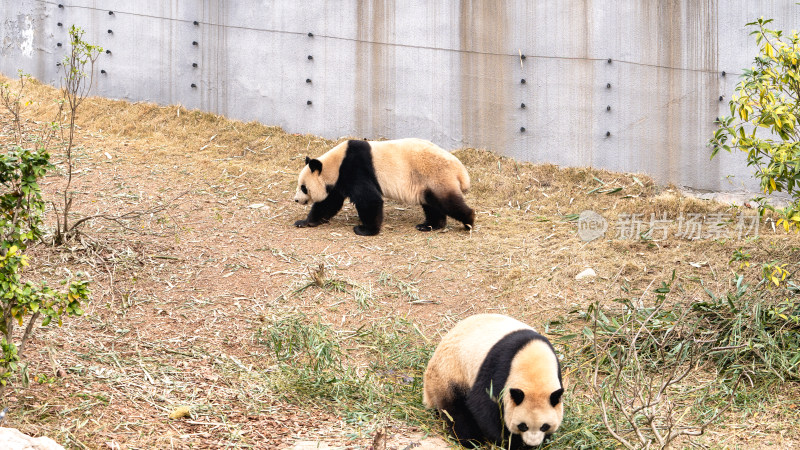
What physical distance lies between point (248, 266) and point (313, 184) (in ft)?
6.52

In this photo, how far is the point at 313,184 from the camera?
880 centimetres

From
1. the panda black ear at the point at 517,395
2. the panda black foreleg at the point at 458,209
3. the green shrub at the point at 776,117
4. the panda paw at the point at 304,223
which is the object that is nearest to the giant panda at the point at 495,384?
the panda black ear at the point at 517,395

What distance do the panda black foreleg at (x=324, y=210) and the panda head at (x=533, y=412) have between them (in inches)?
203

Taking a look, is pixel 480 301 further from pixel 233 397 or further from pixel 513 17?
pixel 513 17

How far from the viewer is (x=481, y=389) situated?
418 centimetres

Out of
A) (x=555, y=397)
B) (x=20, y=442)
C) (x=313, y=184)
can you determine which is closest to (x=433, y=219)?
(x=313, y=184)

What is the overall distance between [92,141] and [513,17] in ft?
21.5

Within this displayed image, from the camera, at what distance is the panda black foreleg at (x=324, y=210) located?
8695 mm

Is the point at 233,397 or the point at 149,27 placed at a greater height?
the point at 149,27

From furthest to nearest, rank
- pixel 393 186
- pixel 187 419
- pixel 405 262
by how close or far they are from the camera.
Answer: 1. pixel 393 186
2. pixel 405 262
3. pixel 187 419

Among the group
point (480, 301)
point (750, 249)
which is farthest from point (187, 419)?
point (750, 249)

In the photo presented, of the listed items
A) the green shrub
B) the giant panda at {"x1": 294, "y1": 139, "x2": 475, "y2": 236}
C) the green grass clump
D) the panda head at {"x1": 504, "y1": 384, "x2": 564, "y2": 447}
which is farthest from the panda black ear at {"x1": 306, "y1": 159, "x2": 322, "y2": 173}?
the panda head at {"x1": 504, "y1": 384, "x2": 564, "y2": 447}

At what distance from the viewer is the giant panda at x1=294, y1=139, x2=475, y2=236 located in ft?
28.0

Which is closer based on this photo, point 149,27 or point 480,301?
point 480,301
